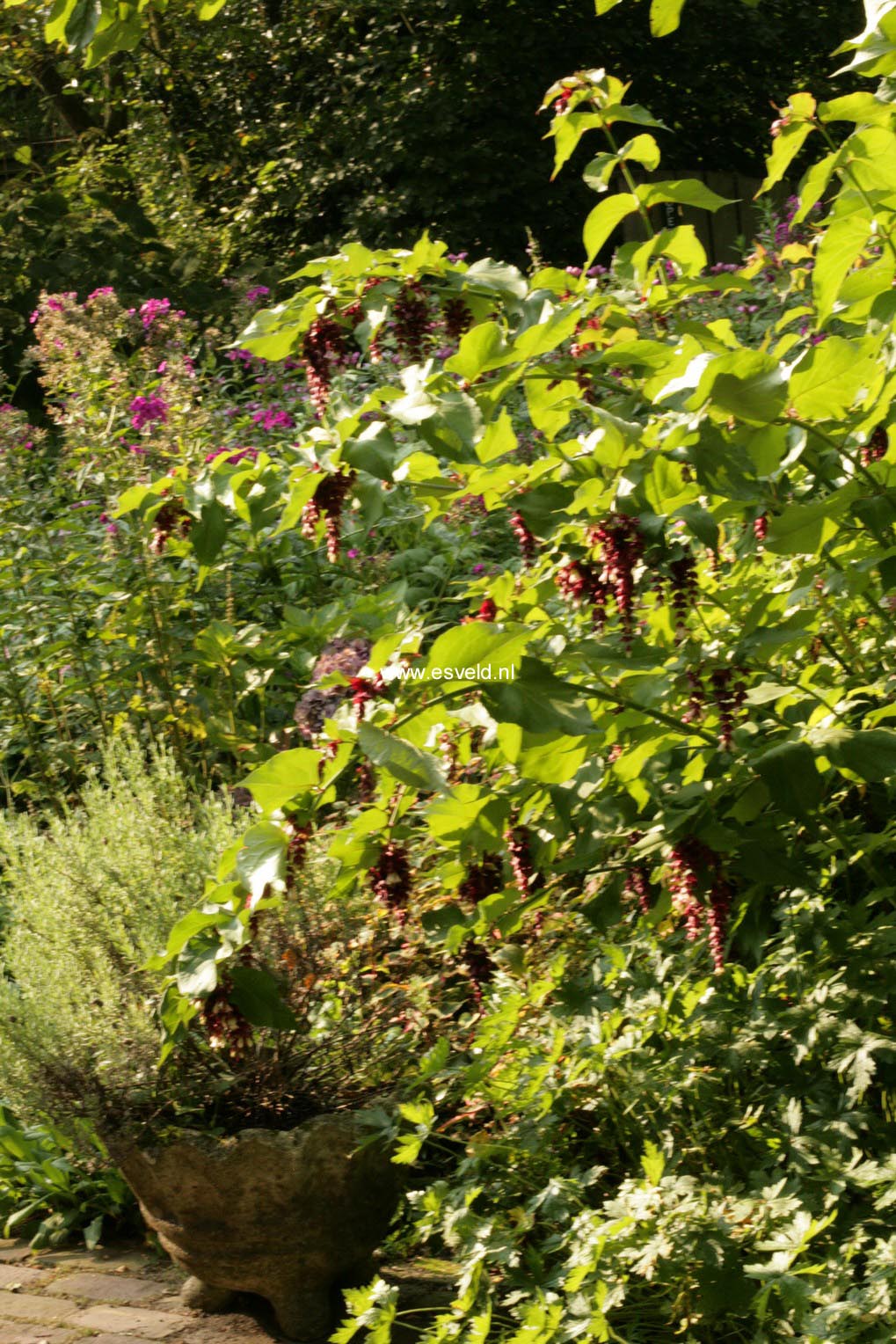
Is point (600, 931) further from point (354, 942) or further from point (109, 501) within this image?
point (109, 501)

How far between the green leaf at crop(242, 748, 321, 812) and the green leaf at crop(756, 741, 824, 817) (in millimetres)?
674

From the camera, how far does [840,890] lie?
123 inches

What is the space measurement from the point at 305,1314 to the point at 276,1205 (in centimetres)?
24

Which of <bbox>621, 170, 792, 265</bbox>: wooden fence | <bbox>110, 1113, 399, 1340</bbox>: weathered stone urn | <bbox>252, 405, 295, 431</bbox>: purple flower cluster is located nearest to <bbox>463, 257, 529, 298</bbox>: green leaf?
<bbox>110, 1113, 399, 1340</bbox>: weathered stone urn

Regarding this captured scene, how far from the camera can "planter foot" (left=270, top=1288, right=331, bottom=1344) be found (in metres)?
2.81

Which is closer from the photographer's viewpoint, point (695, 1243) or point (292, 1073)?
point (695, 1243)

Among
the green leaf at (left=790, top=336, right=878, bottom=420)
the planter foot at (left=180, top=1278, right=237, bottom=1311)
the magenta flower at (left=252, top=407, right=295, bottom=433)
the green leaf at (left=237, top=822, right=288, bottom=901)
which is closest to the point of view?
the green leaf at (left=790, top=336, right=878, bottom=420)

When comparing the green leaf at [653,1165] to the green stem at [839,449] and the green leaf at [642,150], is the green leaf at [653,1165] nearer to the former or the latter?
the green stem at [839,449]

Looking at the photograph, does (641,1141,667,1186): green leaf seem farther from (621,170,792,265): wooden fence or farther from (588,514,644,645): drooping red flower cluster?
(621,170,792,265): wooden fence

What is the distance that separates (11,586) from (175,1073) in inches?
101

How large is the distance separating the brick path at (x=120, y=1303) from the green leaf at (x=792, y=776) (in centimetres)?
110

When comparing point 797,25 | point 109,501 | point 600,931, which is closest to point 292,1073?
point 600,931

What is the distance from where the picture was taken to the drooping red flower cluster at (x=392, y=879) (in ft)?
7.29

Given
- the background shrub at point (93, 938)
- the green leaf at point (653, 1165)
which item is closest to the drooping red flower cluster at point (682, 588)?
the green leaf at point (653, 1165)
